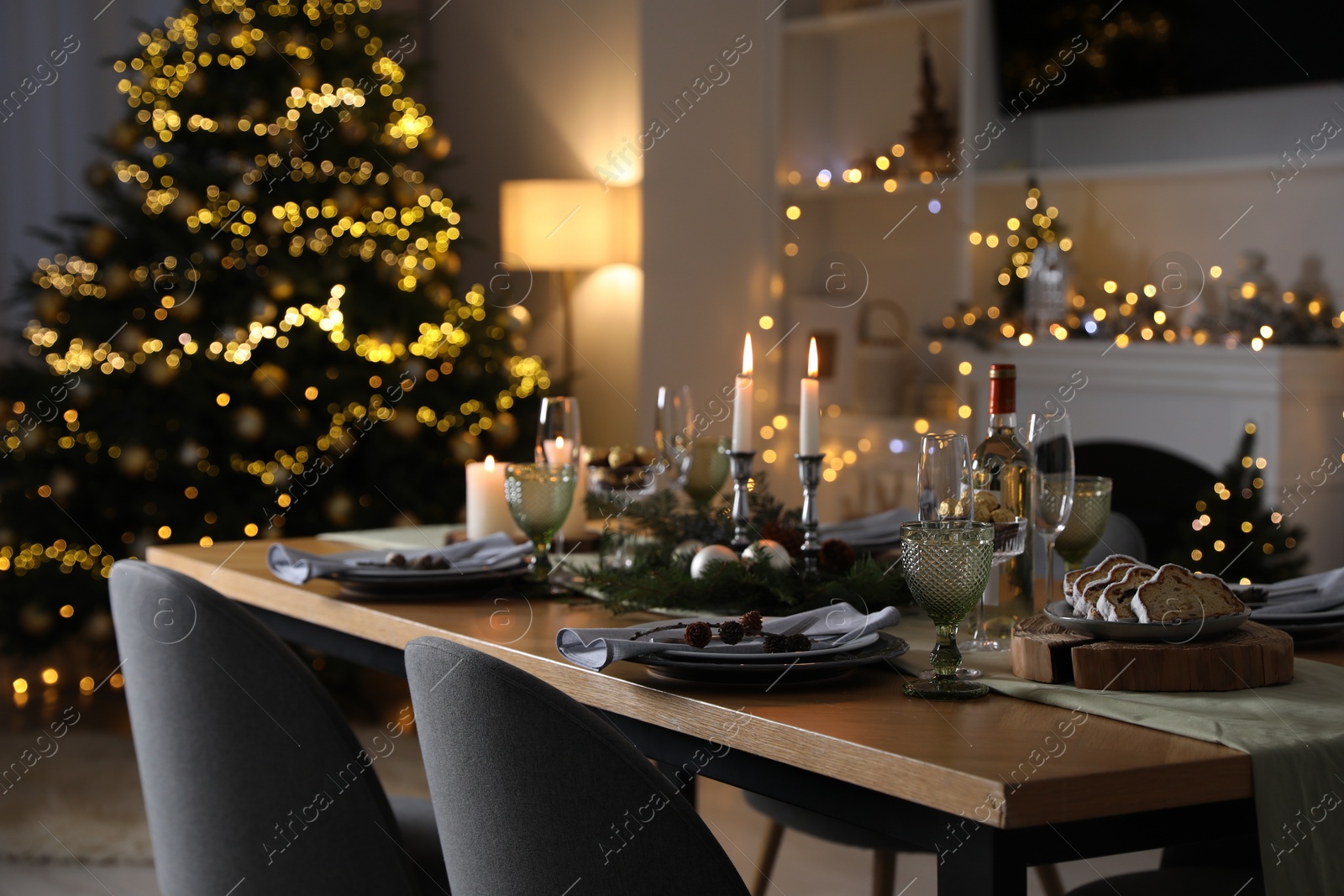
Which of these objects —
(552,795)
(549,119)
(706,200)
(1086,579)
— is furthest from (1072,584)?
(549,119)

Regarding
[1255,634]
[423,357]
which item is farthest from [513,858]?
[423,357]

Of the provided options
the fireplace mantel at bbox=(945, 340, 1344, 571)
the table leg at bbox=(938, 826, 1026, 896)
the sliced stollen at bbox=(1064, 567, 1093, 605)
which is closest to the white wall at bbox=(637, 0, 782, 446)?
the fireplace mantel at bbox=(945, 340, 1344, 571)

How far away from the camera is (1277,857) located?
3.16ft

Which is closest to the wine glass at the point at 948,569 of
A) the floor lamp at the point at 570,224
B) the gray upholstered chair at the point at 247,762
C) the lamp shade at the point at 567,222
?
the gray upholstered chair at the point at 247,762

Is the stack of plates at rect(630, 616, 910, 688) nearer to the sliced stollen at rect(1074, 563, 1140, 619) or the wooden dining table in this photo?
the wooden dining table

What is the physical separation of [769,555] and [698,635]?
1.05ft

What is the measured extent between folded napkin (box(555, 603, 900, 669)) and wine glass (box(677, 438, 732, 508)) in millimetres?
581

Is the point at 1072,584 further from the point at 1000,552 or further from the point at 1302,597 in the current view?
the point at 1302,597

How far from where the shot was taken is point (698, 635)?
1.21 m

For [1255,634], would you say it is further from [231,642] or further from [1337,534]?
[1337,534]

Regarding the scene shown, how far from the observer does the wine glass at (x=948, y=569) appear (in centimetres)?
112

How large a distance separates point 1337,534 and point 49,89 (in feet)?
13.6

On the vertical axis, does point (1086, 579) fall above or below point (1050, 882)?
above

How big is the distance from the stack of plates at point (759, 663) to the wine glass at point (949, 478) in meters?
0.14
